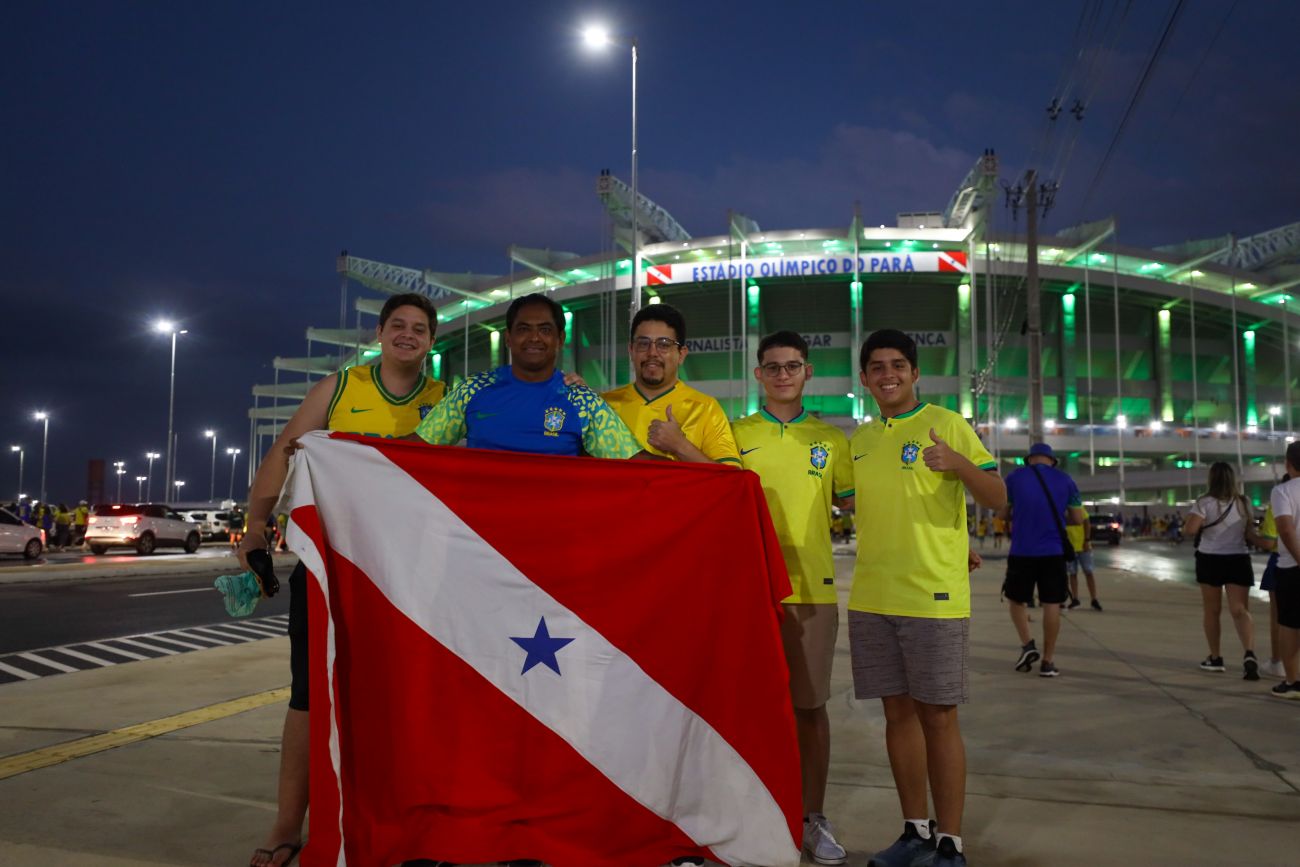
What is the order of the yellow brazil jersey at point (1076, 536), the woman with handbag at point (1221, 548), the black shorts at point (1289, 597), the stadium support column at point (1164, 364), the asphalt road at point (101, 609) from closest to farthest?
the black shorts at point (1289, 597), the woman with handbag at point (1221, 548), the asphalt road at point (101, 609), the yellow brazil jersey at point (1076, 536), the stadium support column at point (1164, 364)

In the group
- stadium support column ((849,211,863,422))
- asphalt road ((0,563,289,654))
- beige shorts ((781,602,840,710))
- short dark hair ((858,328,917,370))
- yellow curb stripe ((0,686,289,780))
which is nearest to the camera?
beige shorts ((781,602,840,710))

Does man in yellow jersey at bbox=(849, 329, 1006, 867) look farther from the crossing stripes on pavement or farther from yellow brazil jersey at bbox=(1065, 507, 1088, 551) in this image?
yellow brazil jersey at bbox=(1065, 507, 1088, 551)

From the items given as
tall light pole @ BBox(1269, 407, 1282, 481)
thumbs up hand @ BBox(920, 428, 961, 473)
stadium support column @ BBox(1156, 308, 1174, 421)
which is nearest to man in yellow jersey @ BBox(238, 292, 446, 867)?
thumbs up hand @ BBox(920, 428, 961, 473)

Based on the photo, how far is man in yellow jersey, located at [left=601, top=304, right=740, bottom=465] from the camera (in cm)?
363

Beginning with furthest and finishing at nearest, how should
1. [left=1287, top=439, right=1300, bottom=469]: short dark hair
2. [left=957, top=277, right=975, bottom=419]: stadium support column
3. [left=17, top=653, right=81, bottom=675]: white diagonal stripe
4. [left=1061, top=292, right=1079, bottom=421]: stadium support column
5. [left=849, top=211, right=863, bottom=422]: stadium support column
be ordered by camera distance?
[left=1061, top=292, right=1079, bottom=421]: stadium support column < [left=957, top=277, right=975, bottom=419]: stadium support column < [left=849, top=211, right=863, bottom=422]: stadium support column < [left=17, top=653, right=81, bottom=675]: white diagonal stripe < [left=1287, top=439, right=1300, bottom=469]: short dark hair

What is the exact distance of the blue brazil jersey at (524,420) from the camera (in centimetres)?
354

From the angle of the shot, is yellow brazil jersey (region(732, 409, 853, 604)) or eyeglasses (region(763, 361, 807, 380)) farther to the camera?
eyeglasses (region(763, 361, 807, 380))

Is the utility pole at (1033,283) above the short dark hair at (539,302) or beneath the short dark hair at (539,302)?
above

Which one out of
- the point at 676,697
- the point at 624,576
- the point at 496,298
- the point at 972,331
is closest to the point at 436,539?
the point at 624,576

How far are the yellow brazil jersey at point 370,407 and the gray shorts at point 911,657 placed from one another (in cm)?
205

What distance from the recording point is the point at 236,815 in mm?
3672

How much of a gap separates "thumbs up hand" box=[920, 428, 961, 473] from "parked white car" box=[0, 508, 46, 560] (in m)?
26.0

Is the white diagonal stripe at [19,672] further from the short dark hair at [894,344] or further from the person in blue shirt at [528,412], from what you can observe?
the short dark hair at [894,344]

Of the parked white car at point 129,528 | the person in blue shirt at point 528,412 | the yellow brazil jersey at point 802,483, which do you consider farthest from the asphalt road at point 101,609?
the parked white car at point 129,528
